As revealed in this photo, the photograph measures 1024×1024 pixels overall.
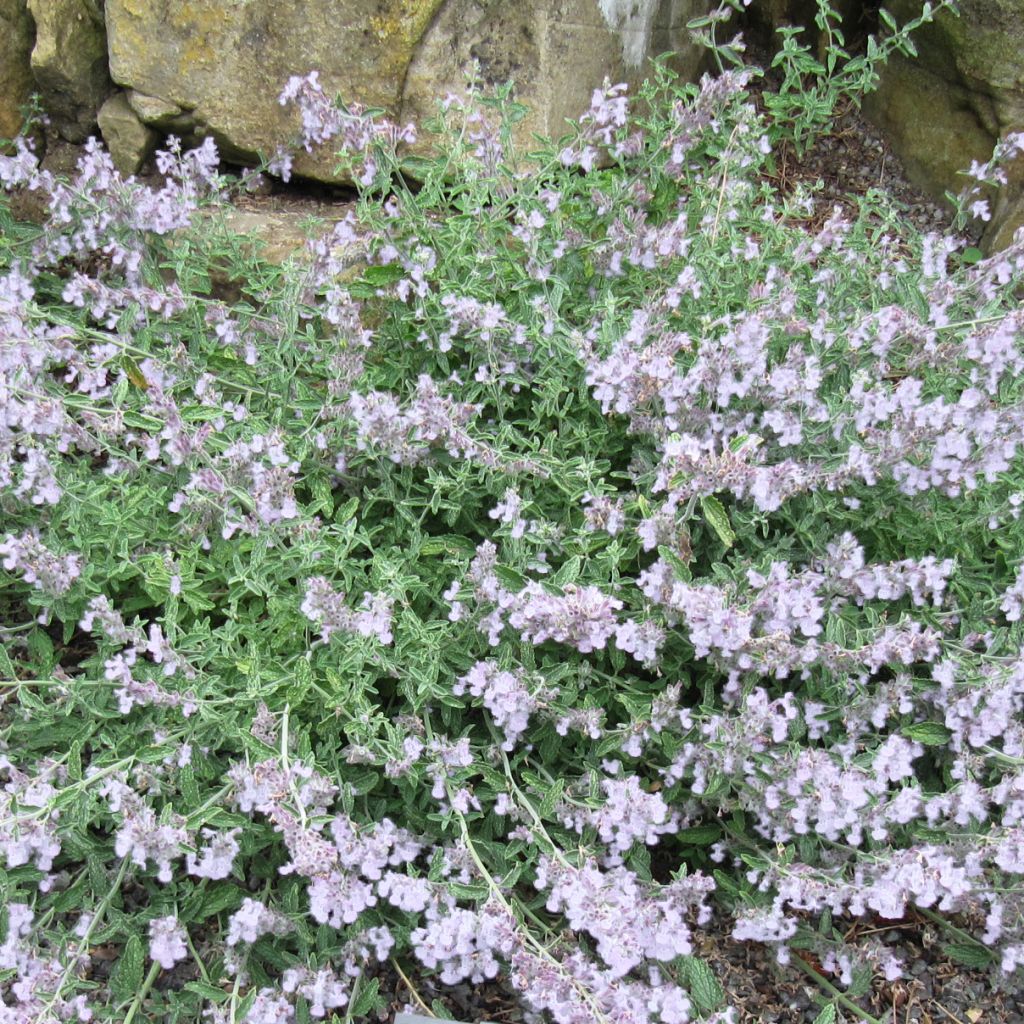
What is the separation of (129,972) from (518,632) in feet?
3.89

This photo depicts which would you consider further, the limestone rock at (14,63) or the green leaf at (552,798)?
the limestone rock at (14,63)

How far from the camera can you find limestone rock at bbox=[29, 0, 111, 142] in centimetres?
387

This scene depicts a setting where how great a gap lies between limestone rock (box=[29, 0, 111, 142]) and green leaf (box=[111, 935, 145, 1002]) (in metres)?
3.24

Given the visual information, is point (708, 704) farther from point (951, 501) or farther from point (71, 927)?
point (71, 927)

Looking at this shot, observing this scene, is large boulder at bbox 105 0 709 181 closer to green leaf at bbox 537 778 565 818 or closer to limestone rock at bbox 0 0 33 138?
limestone rock at bbox 0 0 33 138

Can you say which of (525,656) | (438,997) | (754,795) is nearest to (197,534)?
(525,656)

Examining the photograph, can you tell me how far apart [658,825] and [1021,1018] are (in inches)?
41.5

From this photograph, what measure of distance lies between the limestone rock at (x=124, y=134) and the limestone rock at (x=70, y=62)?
9cm

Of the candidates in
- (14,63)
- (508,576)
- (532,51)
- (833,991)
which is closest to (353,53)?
(532,51)

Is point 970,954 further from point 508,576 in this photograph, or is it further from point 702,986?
point 508,576

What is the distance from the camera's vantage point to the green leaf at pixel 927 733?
2402 millimetres

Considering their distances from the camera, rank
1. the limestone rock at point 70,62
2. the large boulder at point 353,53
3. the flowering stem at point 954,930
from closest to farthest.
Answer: the flowering stem at point 954,930, the large boulder at point 353,53, the limestone rock at point 70,62

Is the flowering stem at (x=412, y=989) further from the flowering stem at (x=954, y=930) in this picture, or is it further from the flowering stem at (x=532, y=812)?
the flowering stem at (x=954, y=930)

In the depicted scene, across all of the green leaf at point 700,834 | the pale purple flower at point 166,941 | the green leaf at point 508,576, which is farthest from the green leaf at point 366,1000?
the green leaf at point 508,576
